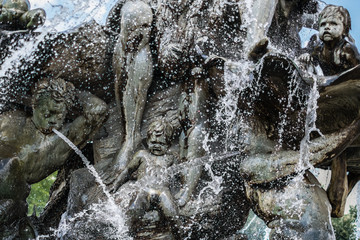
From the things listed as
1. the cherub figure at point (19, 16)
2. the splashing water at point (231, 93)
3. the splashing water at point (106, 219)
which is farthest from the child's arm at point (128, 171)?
the cherub figure at point (19, 16)

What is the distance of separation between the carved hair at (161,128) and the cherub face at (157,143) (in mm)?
18

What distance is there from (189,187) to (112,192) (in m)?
0.66

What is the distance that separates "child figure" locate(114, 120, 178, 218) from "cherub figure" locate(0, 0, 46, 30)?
1413 millimetres

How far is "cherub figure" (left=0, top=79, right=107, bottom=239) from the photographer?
5680 millimetres

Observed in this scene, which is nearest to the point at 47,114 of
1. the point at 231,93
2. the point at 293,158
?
the point at 231,93

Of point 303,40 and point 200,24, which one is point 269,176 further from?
point 303,40

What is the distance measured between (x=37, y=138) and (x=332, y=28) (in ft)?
8.51

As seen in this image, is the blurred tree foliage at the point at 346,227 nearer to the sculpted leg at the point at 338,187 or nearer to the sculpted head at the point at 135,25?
the sculpted leg at the point at 338,187

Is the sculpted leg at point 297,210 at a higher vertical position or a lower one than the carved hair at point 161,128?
lower

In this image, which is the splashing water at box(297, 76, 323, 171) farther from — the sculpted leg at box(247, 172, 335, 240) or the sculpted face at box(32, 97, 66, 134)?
the sculpted face at box(32, 97, 66, 134)

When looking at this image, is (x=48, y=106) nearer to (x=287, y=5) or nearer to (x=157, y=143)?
(x=157, y=143)

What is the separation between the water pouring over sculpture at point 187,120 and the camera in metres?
4.93

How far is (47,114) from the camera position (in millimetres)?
5926

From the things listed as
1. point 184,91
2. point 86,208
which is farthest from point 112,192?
point 184,91
